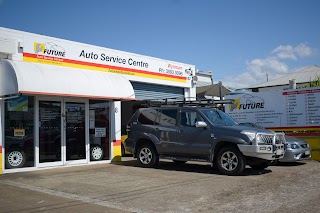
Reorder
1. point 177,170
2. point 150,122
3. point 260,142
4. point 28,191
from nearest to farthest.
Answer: point 28,191 < point 260,142 < point 177,170 < point 150,122

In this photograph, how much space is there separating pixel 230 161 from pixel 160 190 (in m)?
2.83

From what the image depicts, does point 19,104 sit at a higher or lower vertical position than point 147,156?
higher

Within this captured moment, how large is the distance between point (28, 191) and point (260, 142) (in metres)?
5.96

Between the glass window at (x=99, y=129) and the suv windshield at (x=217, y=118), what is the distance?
420 cm

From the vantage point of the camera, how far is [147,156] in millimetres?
12367

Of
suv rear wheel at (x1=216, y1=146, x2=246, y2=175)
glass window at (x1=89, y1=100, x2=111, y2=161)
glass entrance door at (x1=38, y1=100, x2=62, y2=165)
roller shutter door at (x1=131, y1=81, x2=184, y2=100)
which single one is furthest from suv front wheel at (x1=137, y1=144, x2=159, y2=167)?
roller shutter door at (x1=131, y1=81, x2=184, y2=100)

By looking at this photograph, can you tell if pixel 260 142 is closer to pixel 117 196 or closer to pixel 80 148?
pixel 117 196

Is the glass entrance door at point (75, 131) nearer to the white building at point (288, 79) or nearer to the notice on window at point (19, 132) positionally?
the notice on window at point (19, 132)

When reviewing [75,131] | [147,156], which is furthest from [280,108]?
[75,131]

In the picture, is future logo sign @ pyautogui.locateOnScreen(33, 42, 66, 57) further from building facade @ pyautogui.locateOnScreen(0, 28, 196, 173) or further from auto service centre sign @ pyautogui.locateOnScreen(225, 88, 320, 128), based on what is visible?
auto service centre sign @ pyautogui.locateOnScreen(225, 88, 320, 128)

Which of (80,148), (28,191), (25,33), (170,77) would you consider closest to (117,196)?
(28,191)

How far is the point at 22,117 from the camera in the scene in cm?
1149

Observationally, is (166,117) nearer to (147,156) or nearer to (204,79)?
(147,156)

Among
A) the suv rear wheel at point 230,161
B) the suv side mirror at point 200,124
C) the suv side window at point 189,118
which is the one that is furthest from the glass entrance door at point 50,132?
the suv rear wheel at point 230,161
